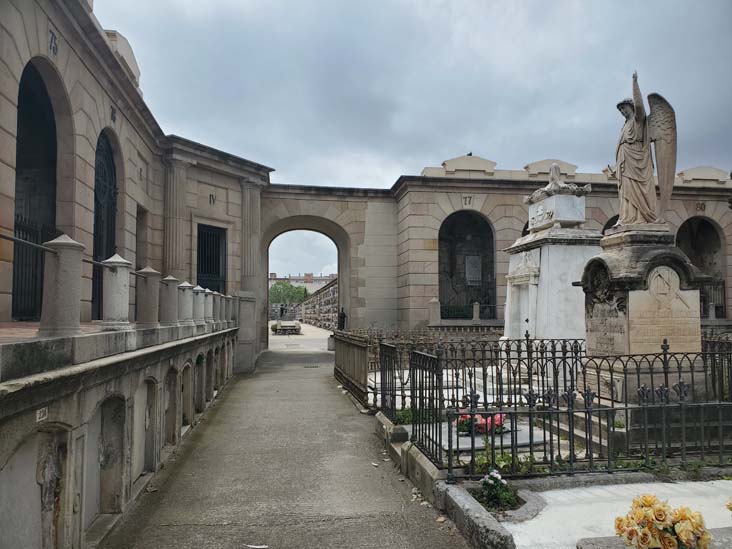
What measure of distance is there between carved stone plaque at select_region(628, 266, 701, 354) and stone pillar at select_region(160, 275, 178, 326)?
694 centimetres

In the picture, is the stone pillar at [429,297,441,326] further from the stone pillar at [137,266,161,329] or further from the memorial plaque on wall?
the stone pillar at [137,266,161,329]

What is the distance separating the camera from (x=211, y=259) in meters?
19.2

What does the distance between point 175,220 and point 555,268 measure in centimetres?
1202

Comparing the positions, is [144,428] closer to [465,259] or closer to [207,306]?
[207,306]

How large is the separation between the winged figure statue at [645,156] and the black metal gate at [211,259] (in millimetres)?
14066

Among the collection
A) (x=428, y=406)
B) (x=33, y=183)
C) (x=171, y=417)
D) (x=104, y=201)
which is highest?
(x=33, y=183)

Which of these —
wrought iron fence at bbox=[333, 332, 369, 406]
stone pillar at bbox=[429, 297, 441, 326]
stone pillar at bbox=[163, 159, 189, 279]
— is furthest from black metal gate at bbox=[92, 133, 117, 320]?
stone pillar at bbox=[429, 297, 441, 326]

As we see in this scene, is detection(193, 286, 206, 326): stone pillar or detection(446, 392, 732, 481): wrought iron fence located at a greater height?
detection(193, 286, 206, 326): stone pillar

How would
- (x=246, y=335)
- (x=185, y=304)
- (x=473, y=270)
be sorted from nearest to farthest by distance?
(x=185, y=304), (x=246, y=335), (x=473, y=270)

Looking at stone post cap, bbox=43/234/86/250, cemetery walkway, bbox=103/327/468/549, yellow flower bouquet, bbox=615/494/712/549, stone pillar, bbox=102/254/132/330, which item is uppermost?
stone post cap, bbox=43/234/86/250

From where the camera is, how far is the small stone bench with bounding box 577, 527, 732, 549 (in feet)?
11.8

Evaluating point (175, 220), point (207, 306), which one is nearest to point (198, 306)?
point (207, 306)

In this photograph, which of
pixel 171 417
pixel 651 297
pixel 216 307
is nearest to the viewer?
pixel 651 297

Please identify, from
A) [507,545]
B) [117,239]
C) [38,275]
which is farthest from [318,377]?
[507,545]
